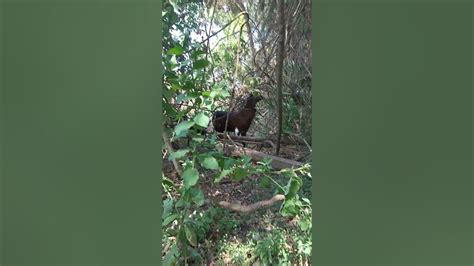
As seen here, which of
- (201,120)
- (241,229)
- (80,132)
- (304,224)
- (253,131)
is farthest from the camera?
(253,131)

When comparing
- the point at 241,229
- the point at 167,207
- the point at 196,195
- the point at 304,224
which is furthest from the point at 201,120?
A: the point at 241,229

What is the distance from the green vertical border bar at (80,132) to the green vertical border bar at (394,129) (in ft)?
0.95

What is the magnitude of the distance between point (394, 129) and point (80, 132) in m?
0.49

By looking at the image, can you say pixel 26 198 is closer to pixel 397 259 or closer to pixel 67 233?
pixel 67 233

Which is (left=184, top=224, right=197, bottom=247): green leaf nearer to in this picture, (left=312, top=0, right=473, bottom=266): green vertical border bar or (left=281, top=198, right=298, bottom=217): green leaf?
(left=281, top=198, right=298, bottom=217): green leaf

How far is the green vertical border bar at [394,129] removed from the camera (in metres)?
0.72

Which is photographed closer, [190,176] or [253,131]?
[190,176]

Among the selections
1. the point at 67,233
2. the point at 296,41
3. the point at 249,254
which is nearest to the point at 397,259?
the point at 67,233

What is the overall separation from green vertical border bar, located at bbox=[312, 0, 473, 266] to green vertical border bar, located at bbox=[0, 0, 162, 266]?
29 centimetres

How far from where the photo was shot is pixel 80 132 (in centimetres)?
65

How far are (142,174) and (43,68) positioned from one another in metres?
0.21

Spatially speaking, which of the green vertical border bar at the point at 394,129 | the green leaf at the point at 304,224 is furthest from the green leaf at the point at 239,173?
the green vertical border bar at the point at 394,129

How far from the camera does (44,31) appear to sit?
63 centimetres

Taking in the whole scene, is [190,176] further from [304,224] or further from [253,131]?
[253,131]
